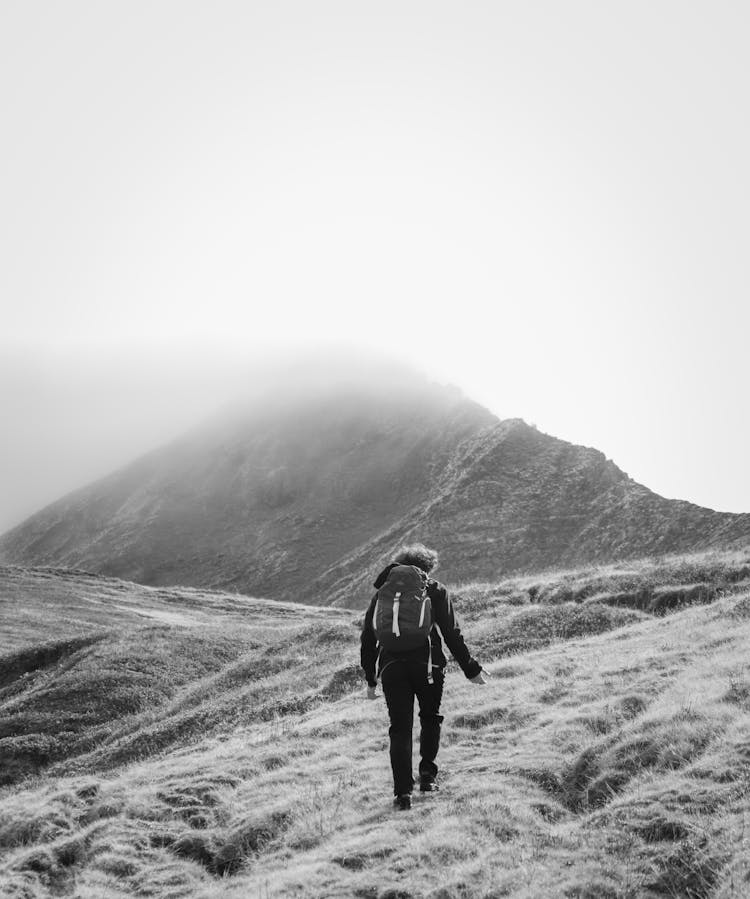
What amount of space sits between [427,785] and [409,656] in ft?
5.79

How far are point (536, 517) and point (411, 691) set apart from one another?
7289cm

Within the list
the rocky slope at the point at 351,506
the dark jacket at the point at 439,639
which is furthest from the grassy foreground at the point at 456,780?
the rocky slope at the point at 351,506

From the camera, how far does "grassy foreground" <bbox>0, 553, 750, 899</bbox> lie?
25.1ft

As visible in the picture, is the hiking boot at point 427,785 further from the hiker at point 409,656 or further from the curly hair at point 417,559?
the curly hair at point 417,559

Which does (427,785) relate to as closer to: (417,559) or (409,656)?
(409,656)

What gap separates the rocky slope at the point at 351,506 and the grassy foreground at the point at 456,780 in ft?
144

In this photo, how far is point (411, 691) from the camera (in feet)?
33.6

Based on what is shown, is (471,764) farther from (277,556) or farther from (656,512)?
(277,556)

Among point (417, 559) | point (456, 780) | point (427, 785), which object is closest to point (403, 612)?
point (417, 559)

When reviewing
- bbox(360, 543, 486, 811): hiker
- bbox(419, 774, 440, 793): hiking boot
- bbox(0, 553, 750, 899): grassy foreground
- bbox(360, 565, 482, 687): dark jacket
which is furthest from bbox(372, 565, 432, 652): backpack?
bbox(0, 553, 750, 899): grassy foreground

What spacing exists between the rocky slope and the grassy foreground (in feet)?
144

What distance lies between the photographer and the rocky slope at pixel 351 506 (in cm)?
7569

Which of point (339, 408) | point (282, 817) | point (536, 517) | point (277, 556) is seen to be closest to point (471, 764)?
point (282, 817)

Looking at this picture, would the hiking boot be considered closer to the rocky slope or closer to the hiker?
the hiker
